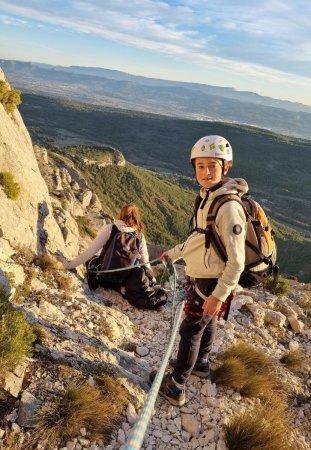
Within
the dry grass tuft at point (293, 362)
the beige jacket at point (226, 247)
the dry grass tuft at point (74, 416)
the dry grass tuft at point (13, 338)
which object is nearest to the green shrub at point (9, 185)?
the dry grass tuft at point (13, 338)

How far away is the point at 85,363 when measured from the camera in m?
5.30

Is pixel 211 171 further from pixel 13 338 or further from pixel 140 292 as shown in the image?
pixel 140 292

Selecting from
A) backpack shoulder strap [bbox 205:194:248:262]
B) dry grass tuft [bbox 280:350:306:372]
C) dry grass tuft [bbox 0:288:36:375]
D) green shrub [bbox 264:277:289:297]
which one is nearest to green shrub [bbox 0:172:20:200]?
dry grass tuft [bbox 0:288:36:375]

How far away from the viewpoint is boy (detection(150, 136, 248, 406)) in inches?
171

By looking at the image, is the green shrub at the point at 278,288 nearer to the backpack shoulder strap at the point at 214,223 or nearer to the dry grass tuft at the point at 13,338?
the backpack shoulder strap at the point at 214,223

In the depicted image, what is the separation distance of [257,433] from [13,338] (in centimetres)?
323

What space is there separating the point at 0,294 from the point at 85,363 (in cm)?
154

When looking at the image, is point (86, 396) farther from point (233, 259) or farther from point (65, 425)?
point (233, 259)

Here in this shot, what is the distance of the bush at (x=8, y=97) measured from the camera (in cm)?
1320

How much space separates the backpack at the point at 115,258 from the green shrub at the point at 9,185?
273 centimetres

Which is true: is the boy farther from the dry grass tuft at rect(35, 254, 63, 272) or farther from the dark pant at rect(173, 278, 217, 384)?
the dry grass tuft at rect(35, 254, 63, 272)

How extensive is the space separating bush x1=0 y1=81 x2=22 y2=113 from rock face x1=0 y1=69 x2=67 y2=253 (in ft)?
5.64

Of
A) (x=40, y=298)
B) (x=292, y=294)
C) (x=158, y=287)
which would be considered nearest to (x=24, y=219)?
(x=40, y=298)

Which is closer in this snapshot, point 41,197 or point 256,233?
point 256,233
